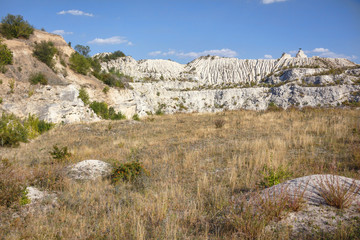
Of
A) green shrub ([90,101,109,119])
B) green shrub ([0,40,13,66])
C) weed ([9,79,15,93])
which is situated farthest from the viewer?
green shrub ([90,101,109,119])

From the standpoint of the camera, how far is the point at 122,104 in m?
27.9

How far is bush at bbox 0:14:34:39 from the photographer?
2227 centimetres

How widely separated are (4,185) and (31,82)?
19.6 meters

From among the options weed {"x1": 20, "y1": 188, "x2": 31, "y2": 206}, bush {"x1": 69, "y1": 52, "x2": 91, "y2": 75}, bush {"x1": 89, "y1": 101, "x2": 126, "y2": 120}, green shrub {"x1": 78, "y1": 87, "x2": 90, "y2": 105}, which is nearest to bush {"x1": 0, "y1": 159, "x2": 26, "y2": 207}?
weed {"x1": 20, "y1": 188, "x2": 31, "y2": 206}

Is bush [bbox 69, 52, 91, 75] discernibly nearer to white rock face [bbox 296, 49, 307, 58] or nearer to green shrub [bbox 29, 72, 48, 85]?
green shrub [bbox 29, 72, 48, 85]

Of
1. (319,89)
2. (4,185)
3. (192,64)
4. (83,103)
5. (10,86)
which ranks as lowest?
(4,185)

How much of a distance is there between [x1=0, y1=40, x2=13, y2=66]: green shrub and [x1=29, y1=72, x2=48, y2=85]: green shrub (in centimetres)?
218

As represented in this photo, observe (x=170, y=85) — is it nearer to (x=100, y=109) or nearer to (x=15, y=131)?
(x=100, y=109)

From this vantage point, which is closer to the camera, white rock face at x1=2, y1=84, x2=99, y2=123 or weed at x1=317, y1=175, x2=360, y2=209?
weed at x1=317, y1=175, x2=360, y2=209

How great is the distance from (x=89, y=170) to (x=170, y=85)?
51775 mm

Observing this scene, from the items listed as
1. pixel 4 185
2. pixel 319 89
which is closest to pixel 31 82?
pixel 4 185

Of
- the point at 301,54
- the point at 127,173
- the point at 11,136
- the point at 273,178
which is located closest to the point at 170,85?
the point at 11,136

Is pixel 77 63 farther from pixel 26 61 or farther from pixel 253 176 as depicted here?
pixel 253 176

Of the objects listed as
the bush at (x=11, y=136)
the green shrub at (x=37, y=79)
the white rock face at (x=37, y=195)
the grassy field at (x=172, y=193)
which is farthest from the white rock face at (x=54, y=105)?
the white rock face at (x=37, y=195)
